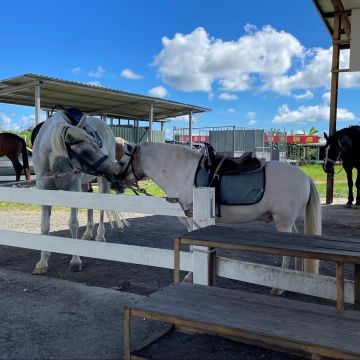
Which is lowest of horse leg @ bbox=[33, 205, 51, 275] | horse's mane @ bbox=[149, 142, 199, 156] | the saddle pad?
horse leg @ bbox=[33, 205, 51, 275]

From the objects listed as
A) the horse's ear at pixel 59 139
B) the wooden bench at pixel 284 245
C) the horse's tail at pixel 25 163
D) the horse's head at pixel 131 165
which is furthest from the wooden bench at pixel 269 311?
the horse's tail at pixel 25 163

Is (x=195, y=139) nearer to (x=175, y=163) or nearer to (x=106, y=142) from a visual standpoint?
(x=106, y=142)

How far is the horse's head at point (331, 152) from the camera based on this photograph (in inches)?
407

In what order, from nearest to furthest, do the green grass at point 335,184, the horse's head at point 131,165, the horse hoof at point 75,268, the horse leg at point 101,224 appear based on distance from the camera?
A: the horse's head at point 131,165, the horse hoof at point 75,268, the horse leg at point 101,224, the green grass at point 335,184

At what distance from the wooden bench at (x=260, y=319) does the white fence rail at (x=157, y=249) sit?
58 cm

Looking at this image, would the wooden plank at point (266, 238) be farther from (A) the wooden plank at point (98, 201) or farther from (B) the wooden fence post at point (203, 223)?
(A) the wooden plank at point (98, 201)

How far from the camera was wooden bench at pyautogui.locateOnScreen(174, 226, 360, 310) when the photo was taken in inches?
95.5

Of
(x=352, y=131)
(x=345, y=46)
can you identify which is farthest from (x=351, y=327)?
(x=345, y=46)

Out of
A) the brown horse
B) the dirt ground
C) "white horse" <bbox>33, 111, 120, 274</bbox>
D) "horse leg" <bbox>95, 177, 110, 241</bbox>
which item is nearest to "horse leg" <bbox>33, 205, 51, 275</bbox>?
"white horse" <bbox>33, 111, 120, 274</bbox>

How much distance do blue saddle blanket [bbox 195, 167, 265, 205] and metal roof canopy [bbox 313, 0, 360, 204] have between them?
7140 millimetres

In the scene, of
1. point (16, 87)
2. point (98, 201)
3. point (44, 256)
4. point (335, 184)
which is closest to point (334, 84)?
point (335, 184)

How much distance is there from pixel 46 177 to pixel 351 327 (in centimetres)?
395

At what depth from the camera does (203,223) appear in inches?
130

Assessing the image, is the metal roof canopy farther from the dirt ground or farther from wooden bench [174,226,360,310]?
wooden bench [174,226,360,310]
